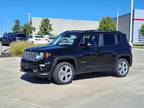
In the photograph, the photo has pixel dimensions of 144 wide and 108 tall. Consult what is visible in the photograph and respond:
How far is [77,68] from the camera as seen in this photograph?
11.3 metres

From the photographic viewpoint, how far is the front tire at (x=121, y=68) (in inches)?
499

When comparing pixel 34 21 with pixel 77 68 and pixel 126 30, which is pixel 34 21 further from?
pixel 77 68

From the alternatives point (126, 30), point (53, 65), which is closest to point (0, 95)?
point (53, 65)

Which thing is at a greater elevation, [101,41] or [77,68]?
[101,41]

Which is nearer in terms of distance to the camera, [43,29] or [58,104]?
[58,104]

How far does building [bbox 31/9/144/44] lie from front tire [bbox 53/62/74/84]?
203 feet

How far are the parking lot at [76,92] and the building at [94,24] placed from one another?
60975mm

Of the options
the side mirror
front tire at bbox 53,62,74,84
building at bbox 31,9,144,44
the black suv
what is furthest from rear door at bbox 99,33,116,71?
building at bbox 31,9,144,44

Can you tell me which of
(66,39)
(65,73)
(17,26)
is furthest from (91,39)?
(17,26)

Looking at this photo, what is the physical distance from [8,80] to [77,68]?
7.83 ft

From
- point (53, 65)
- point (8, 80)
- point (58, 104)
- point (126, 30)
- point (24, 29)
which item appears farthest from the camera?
point (126, 30)

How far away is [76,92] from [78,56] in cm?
189

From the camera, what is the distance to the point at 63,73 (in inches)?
433

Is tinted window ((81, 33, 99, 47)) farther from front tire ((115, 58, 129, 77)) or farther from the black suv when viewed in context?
front tire ((115, 58, 129, 77))
